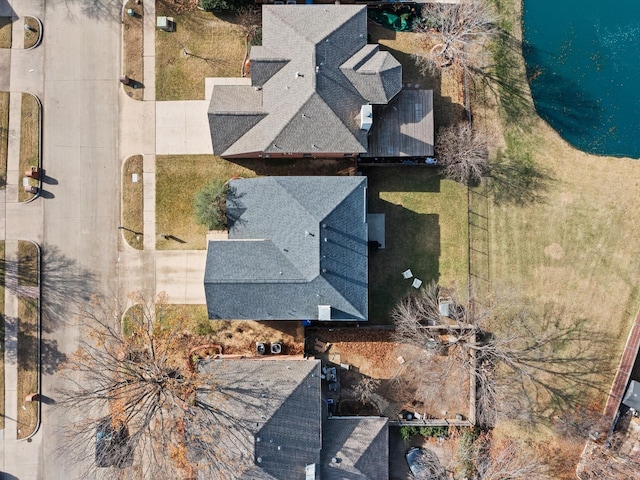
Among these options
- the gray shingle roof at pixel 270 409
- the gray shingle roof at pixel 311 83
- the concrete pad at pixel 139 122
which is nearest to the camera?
the gray shingle roof at pixel 270 409

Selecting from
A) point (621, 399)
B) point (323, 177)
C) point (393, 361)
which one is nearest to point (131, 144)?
point (323, 177)

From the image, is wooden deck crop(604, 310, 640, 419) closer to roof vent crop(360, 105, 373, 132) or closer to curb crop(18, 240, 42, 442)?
roof vent crop(360, 105, 373, 132)

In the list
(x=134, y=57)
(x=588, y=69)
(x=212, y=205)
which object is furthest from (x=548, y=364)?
(x=134, y=57)

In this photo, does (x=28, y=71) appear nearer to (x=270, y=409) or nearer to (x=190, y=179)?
(x=190, y=179)

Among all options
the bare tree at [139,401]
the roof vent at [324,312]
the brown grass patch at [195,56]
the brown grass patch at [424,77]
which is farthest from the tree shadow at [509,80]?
the bare tree at [139,401]

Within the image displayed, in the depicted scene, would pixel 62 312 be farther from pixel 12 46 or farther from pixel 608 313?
pixel 608 313

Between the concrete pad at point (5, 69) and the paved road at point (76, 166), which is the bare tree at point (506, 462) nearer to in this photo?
the paved road at point (76, 166)

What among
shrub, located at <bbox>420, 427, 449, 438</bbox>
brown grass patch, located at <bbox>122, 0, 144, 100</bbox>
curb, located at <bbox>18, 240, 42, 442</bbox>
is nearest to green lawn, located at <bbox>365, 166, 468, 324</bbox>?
shrub, located at <bbox>420, 427, 449, 438</bbox>
